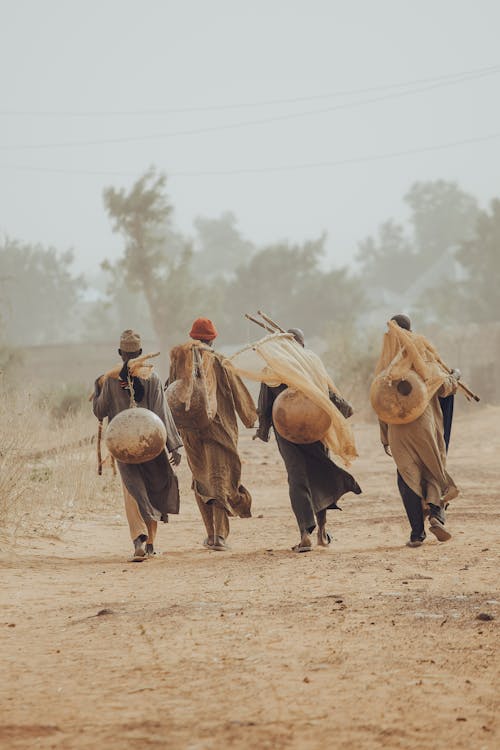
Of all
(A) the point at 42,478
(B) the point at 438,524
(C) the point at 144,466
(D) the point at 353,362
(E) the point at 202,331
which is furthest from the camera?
(D) the point at 353,362

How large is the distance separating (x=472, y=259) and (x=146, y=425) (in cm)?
4659

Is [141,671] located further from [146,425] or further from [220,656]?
[146,425]

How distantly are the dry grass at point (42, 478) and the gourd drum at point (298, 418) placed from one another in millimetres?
2327

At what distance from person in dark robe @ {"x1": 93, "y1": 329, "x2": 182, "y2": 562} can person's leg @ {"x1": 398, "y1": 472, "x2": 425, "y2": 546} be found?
6.00 ft

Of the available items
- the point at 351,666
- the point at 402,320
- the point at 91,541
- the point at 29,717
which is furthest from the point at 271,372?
the point at 29,717

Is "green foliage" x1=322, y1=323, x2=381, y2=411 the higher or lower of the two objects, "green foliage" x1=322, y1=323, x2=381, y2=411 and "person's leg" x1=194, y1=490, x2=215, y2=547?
the higher

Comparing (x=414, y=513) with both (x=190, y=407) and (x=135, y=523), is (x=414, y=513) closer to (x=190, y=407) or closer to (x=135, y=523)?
(x=190, y=407)

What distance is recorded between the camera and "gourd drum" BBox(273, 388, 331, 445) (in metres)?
8.98

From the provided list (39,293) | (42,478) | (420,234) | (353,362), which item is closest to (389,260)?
(420,234)

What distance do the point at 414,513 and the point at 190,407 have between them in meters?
1.97

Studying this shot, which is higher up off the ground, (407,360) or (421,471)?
(407,360)

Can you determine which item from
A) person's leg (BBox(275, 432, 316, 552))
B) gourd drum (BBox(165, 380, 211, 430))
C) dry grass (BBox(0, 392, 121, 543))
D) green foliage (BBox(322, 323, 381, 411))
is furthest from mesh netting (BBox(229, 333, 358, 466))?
green foliage (BBox(322, 323, 381, 411))

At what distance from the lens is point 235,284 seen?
58406 millimetres

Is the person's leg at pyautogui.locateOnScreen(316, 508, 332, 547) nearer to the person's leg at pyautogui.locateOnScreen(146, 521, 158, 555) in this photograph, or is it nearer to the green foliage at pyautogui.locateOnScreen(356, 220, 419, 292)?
the person's leg at pyautogui.locateOnScreen(146, 521, 158, 555)
